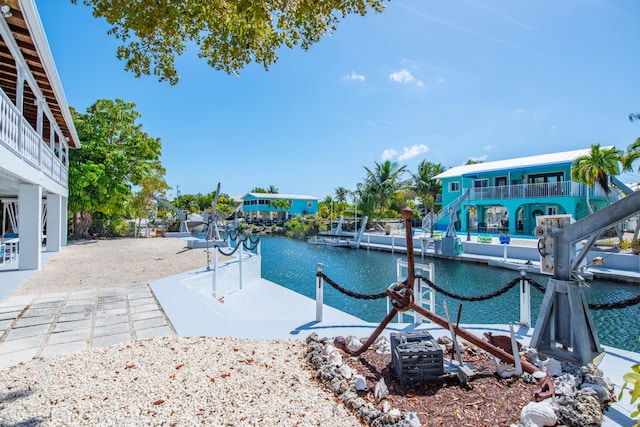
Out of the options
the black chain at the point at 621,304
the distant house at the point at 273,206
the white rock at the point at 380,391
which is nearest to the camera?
the white rock at the point at 380,391

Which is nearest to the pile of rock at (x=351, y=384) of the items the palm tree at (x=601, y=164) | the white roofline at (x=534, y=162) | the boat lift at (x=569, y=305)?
the boat lift at (x=569, y=305)

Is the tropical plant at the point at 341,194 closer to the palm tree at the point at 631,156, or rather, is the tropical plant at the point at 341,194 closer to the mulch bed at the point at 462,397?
the palm tree at the point at 631,156

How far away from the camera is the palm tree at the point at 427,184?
124 feet

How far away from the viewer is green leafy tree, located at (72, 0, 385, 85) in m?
3.53

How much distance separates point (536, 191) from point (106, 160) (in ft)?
89.2

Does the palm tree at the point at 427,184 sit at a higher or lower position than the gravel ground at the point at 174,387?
higher

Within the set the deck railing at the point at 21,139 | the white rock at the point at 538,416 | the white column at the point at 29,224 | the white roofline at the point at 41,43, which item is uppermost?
the white roofline at the point at 41,43

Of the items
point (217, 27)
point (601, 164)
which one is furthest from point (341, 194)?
point (217, 27)

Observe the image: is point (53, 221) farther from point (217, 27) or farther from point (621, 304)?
point (621, 304)

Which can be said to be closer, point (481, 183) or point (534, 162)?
point (534, 162)

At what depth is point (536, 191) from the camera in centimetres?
2233

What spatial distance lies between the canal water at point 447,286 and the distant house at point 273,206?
28.3 m

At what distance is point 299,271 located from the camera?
17.3 meters

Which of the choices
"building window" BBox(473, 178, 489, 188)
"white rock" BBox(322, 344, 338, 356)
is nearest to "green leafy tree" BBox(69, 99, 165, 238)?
"white rock" BBox(322, 344, 338, 356)
